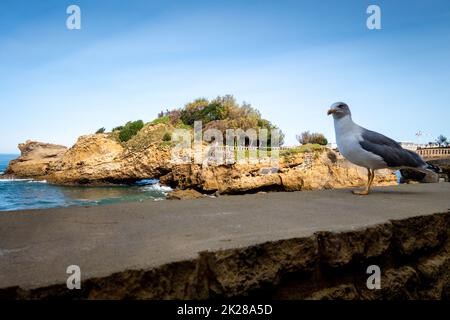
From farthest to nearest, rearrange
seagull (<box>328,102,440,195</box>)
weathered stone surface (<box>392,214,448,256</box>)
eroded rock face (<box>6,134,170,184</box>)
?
eroded rock face (<box>6,134,170,184</box>) → seagull (<box>328,102,440,195</box>) → weathered stone surface (<box>392,214,448,256</box>)

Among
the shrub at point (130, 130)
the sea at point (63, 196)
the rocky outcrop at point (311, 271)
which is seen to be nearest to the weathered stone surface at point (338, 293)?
the rocky outcrop at point (311, 271)

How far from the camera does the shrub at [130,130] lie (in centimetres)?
4666

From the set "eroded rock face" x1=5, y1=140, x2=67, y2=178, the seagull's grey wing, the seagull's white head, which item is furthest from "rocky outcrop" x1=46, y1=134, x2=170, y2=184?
the seagull's grey wing

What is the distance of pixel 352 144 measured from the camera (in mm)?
3943

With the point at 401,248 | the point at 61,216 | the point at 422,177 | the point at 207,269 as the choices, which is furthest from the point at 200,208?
the point at 422,177

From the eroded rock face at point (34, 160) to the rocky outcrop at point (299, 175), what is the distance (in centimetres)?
3055

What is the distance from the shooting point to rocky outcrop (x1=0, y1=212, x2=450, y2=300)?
1.34 m

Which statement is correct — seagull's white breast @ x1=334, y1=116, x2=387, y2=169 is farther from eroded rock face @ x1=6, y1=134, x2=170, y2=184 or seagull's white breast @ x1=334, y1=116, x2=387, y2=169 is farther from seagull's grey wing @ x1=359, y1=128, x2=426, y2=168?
eroded rock face @ x1=6, y1=134, x2=170, y2=184

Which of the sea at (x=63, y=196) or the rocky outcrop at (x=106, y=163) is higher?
the rocky outcrop at (x=106, y=163)

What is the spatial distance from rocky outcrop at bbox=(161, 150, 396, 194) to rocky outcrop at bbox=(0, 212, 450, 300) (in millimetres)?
27918

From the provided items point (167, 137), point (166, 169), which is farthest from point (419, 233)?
point (167, 137)

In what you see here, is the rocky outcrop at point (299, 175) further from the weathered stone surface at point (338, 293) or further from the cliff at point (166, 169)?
the weathered stone surface at point (338, 293)

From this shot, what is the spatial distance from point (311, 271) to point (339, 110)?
2.76 meters

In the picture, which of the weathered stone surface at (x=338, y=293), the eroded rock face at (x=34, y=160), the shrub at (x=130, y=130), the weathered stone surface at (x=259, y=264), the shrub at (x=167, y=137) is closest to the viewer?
the weathered stone surface at (x=259, y=264)
